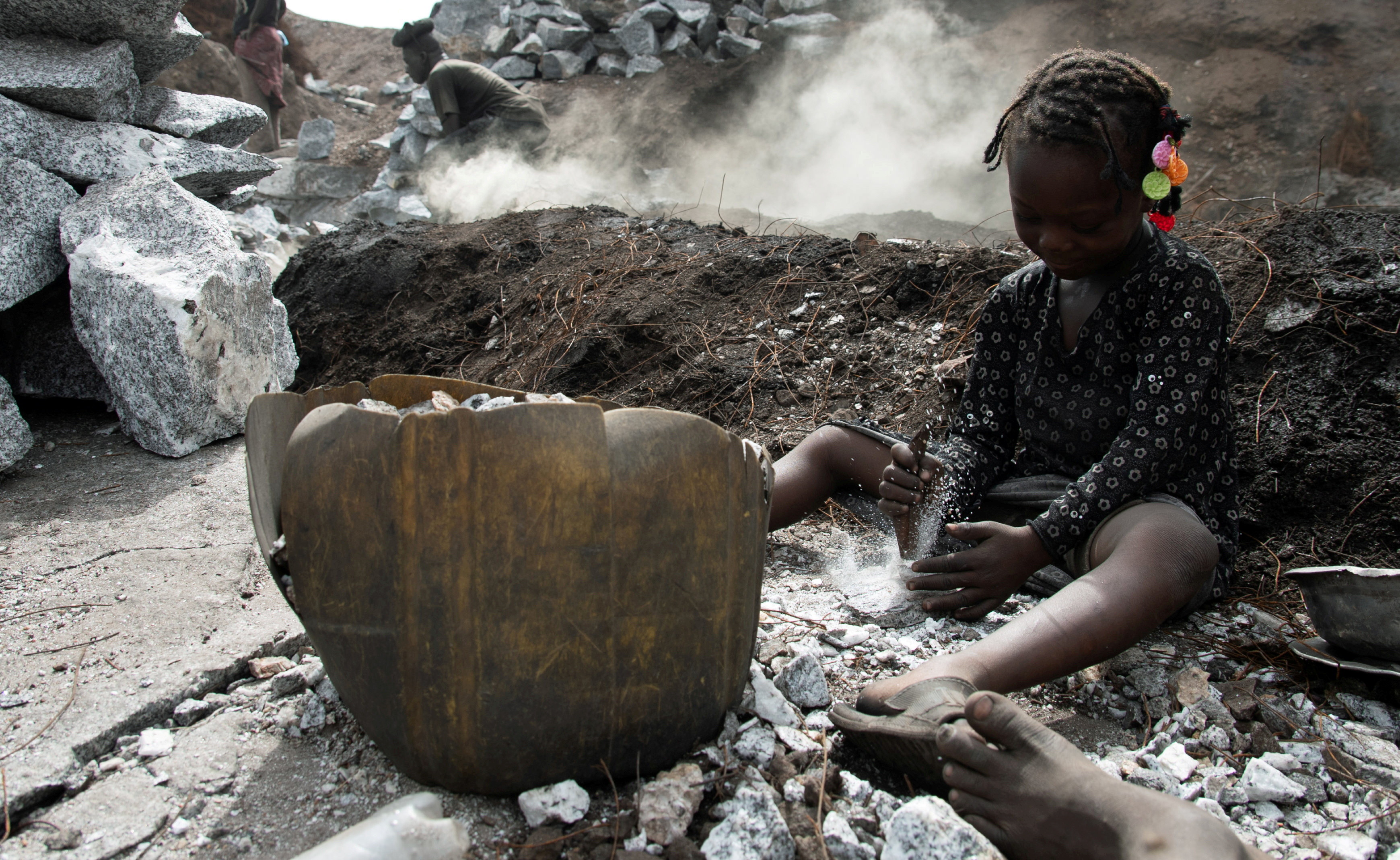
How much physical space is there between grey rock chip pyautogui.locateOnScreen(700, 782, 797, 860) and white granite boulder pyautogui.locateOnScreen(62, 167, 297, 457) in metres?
2.58

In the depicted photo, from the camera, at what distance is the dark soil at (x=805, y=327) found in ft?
7.10

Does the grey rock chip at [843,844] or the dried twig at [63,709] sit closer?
the grey rock chip at [843,844]

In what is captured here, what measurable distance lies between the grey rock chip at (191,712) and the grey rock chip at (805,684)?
0.99 meters

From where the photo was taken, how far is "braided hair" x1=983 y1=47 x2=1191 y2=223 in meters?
1.58

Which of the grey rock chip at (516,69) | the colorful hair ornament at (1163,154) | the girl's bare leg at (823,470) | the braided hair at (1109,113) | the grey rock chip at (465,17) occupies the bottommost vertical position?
the girl's bare leg at (823,470)

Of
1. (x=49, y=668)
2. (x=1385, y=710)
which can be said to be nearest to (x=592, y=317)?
(x=49, y=668)

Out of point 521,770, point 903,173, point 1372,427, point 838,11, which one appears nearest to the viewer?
point 521,770

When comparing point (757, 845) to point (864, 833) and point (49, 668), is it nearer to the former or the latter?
point (864, 833)

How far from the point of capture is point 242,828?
116 centimetres

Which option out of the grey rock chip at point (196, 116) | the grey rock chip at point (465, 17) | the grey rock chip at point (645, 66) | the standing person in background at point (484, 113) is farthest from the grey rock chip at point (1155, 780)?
the grey rock chip at point (465, 17)

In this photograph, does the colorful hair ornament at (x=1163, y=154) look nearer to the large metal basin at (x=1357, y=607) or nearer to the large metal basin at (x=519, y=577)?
the large metal basin at (x=1357, y=607)

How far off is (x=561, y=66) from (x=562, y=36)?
413mm

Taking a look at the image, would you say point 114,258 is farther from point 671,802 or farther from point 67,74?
point 671,802

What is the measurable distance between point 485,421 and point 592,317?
271 centimetres
